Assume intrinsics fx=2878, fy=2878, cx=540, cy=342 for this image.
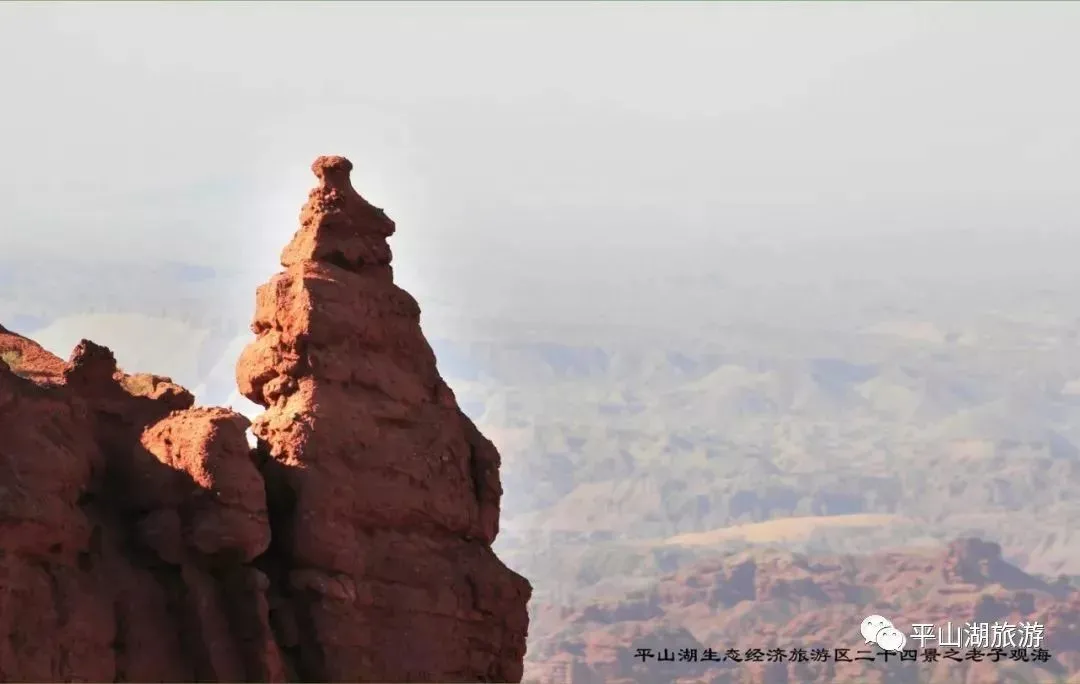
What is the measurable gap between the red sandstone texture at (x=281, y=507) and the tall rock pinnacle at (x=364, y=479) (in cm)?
4

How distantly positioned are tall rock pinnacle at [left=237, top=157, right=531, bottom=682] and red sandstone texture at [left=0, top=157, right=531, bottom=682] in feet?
0.13

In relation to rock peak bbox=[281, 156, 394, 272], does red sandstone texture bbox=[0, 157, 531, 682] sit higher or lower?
lower

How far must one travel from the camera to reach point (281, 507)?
51688 mm

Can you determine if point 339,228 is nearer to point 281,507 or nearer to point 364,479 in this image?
point 364,479

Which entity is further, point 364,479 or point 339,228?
point 339,228

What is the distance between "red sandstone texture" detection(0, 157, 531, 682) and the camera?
47.8m

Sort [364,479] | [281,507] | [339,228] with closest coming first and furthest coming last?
[281,507]
[364,479]
[339,228]

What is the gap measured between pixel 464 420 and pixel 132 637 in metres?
9.72

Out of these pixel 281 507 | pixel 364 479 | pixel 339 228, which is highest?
pixel 339 228

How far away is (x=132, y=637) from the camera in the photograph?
48406 millimetres

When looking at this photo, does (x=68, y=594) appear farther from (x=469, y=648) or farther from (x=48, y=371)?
(x=469, y=648)

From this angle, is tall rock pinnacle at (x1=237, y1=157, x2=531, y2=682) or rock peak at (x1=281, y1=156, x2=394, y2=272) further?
rock peak at (x1=281, y1=156, x2=394, y2=272)

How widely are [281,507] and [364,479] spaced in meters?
1.60

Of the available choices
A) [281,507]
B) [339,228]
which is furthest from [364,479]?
[339,228]
